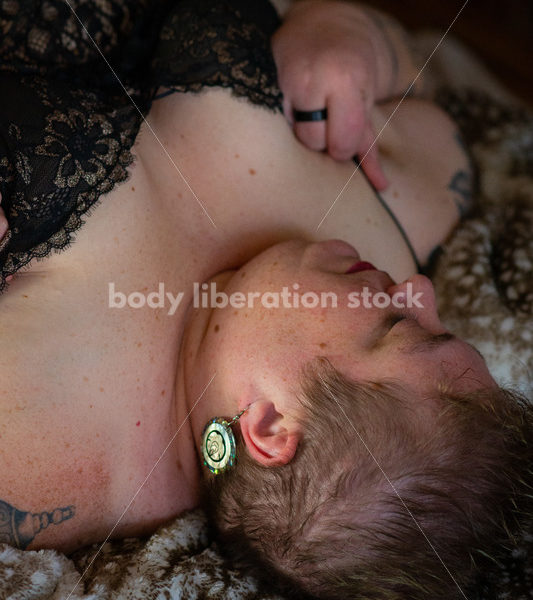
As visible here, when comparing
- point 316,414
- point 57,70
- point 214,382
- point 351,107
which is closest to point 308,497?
point 316,414

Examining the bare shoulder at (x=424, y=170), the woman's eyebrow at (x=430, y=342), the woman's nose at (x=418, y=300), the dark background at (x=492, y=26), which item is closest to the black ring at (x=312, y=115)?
the bare shoulder at (x=424, y=170)

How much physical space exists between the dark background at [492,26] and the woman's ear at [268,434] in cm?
151

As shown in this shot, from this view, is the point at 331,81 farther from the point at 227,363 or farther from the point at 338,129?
the point at 227,363

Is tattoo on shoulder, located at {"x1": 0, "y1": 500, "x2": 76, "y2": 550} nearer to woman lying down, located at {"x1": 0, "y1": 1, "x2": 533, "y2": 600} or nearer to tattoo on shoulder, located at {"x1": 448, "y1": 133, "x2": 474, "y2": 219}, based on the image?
woman lying down, located at {"x1": 0, "y1": 1, "x2": 533, "y2": 600}

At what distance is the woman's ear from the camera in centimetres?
77

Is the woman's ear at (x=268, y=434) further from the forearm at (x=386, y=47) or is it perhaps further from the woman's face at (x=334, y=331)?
the forearm at (x=386, y=47)

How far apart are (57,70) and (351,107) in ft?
1.63

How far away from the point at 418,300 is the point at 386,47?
0.67 m

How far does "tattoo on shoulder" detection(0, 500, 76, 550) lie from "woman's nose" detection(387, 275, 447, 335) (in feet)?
1.74

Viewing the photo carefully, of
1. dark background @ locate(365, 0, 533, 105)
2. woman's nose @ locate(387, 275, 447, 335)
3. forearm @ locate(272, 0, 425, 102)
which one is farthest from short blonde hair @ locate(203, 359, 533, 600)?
dark background @ locate(365, 0, 533, 105)

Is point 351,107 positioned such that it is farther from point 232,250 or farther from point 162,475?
point 162,475

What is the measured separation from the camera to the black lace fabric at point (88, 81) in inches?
29.2

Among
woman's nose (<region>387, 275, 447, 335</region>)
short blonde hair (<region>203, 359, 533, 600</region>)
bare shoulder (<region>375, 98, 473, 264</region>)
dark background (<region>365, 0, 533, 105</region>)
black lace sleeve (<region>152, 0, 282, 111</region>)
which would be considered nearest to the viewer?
short blonde hair (<region>203, 359, 533, 600</region>)

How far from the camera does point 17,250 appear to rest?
752 millimetres
